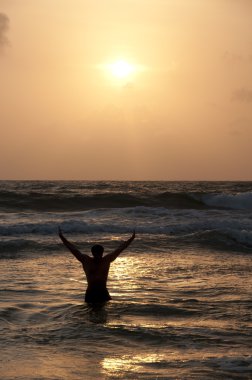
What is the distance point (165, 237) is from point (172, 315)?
1240cm

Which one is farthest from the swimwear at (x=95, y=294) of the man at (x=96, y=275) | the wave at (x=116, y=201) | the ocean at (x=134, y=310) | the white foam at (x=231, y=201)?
the white foam at (x=231, y=201)

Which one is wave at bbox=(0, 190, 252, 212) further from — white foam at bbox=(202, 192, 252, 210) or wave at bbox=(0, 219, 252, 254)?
wave at bbox=(0, 219, 252, 254)

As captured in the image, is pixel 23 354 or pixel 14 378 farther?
pixel 23 354

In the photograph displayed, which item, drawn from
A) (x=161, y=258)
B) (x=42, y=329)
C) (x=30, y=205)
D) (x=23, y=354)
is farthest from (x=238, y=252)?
(x=30, y=205)

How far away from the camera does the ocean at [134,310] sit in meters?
7.30

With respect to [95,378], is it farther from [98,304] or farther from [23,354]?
[98,304]

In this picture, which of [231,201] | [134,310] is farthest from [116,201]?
[134,310]

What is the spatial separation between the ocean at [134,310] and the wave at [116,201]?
14.7 meters

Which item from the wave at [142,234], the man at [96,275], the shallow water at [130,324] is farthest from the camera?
the wave at [142,234]

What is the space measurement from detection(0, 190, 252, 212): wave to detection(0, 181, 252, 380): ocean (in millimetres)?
14745

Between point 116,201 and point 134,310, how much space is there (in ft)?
100

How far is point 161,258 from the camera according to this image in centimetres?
1736

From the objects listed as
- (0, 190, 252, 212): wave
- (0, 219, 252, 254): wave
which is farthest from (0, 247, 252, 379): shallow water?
(0, 190, 252, 212): wave

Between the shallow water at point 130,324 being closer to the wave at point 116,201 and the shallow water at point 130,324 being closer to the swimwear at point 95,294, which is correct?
the swimwear at point 95,294
